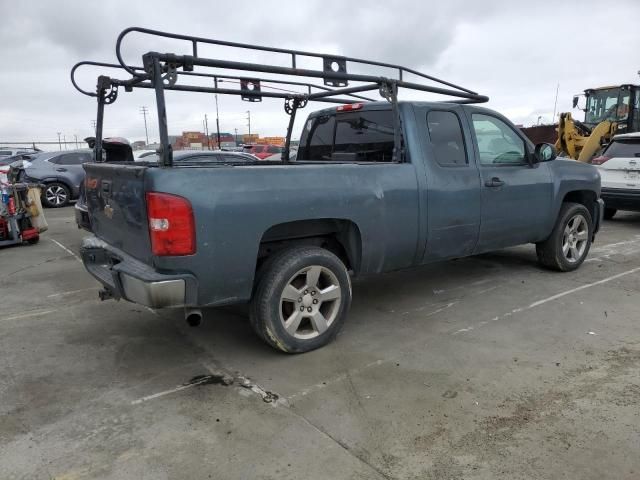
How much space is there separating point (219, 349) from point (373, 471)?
1819 mm

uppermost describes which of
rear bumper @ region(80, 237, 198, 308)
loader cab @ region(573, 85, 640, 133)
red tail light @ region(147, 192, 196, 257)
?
loader cab @ region(573, 85, 640, 133)

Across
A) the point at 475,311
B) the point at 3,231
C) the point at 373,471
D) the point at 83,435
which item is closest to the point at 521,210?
the point at 475,311

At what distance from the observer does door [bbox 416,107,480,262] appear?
170 inches

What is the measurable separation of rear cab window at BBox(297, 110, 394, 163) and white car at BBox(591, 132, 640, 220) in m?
6.67

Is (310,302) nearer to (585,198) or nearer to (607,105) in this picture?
(585,198)

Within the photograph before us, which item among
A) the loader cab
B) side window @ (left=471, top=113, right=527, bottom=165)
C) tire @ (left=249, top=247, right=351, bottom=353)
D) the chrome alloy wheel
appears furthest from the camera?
the loader cab

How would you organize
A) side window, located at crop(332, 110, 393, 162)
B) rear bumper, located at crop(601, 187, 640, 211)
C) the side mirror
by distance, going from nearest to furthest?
side window, located at crop(332, 110, 393, 162), the side mirror, rear bumper, located at crop(601, 187, 640, 211)

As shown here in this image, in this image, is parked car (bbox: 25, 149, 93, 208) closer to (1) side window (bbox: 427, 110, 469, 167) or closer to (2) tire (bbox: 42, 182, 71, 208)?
(2) tire (bbox: 42, 182, 71, 208)

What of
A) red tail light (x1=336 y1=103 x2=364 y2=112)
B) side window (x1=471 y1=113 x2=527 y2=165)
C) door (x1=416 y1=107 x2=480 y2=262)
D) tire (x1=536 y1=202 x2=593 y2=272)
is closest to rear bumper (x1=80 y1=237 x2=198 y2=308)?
door (x1=416 y1=107 x2=480 y2=262)

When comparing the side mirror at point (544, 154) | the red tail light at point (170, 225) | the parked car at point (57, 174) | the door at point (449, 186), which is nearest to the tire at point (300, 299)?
the red tail light at point (170, 225)

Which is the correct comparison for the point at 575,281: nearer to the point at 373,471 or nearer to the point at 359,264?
the point at 359,264

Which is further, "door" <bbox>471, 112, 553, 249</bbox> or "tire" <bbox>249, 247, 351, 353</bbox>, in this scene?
"door" <bbox>471, 112, 553, 249</bbox>

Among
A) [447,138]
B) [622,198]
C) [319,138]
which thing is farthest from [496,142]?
[622,198]

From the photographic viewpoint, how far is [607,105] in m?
15.9
